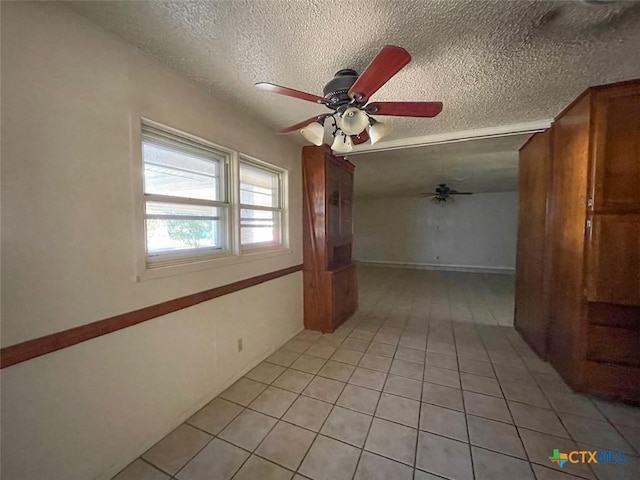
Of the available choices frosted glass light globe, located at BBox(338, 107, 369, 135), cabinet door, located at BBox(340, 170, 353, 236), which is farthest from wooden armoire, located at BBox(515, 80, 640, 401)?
cabinet door, located at BBox(340, 170, 353, 236)

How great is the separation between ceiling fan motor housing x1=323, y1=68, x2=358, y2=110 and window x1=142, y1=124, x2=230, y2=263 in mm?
1067

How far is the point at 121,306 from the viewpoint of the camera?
1423 mm

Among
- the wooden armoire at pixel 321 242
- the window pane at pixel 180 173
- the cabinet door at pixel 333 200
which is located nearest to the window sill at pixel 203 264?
the window pane at pixel 180 173

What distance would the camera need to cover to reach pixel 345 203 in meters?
3.92

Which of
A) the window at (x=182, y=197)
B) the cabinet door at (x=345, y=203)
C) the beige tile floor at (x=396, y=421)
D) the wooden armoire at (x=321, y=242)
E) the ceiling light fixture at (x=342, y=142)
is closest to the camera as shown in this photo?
the beige tile floor at (x=396, y=421)

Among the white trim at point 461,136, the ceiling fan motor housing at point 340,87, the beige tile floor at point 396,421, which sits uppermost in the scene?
the white trim at point 461,136

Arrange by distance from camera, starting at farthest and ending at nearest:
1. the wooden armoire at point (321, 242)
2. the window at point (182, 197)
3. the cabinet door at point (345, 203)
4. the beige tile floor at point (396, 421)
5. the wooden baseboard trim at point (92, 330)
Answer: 1. the cabinet door at point (345, 203)
2. the wooden armoire at point (321, 242)
3. the window at point (182, 197)
4. the beige tile floor at point (396, 421)
5. the wooden baseboard trim at point (92, 330)

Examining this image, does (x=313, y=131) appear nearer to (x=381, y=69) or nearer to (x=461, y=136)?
(x=381, y=69)

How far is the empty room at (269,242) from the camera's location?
1.16m

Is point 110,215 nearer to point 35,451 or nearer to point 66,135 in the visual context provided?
point 66,135

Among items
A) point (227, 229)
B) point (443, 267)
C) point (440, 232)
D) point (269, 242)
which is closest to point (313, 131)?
point (227, 229)

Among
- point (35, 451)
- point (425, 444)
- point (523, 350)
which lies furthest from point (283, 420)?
point (523, 350)

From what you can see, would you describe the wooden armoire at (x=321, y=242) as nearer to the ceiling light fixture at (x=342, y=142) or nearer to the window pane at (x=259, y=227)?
the window pane at (x=259, y=227)

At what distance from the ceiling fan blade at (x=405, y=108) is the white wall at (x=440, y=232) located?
665cm
